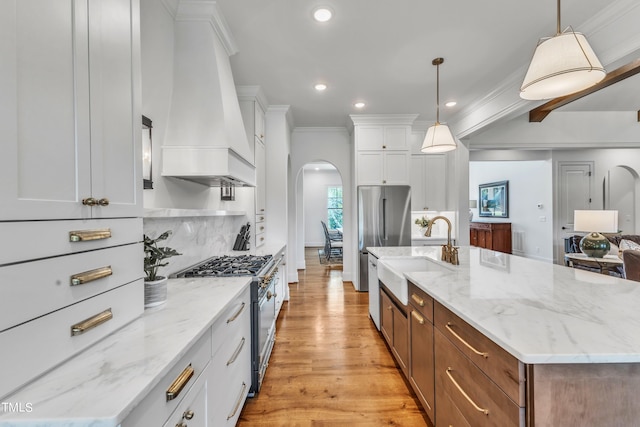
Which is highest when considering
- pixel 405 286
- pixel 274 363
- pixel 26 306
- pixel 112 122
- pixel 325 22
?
pixel 325 22

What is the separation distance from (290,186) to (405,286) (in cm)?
360

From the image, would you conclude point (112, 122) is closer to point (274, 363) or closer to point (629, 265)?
point (274, 363)

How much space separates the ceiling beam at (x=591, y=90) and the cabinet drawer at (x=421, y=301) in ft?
8.83

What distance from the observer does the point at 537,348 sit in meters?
0.87

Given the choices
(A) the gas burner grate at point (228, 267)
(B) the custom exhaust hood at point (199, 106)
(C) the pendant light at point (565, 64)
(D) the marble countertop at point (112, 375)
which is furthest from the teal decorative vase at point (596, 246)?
(D) the marble countertop at point (112, 375)

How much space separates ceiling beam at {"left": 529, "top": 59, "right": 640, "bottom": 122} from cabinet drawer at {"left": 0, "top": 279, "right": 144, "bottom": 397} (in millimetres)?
3931

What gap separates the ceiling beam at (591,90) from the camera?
2985 millimetres

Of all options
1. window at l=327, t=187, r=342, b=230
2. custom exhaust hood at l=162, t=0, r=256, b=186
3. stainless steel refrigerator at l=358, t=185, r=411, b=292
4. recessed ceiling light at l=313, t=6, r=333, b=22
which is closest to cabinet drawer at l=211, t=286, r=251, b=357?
custom exhaust hood at l=162, t=0, r=256, b=186

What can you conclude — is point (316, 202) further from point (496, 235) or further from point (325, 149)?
point (496, 235)

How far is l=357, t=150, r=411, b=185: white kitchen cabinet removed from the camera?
4.58 m

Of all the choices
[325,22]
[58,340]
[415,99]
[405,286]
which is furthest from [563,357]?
[415,99]

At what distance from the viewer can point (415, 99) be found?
12.9 feet

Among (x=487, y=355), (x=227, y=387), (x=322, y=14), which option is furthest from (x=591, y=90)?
(x=227, y=387)

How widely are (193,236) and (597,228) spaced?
5117mm
